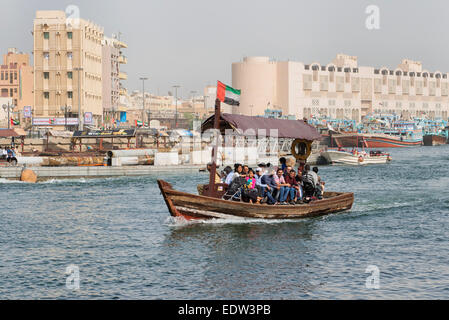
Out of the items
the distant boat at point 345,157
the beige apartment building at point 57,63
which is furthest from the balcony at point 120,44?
the distant boat at point 345,157

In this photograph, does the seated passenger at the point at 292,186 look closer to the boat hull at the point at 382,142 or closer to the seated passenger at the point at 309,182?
the seated passenger at the point at 309,182

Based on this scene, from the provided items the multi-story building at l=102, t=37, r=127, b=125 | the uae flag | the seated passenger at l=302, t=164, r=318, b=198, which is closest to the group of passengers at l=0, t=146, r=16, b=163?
the seated passenger at l=302, t=164, r=318, b=198

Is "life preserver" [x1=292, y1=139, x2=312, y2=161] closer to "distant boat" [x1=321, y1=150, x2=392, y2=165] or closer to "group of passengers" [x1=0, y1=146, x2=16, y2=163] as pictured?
"group of passengers" [x1=0, y1=146, x2=16, y2=163]

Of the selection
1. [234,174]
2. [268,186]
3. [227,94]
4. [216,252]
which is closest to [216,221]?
[234,174]

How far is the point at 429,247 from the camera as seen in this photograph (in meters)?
23.9

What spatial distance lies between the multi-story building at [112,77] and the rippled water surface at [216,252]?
107m

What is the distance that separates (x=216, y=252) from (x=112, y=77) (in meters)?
134

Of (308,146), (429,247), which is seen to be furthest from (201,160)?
(429,247)

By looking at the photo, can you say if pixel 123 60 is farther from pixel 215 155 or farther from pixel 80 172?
pixel 215 155

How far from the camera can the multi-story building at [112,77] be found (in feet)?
474

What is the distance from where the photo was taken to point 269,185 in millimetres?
27781
